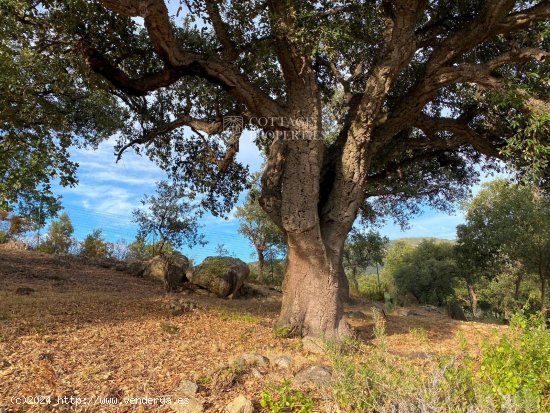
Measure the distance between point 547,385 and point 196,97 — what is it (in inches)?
392

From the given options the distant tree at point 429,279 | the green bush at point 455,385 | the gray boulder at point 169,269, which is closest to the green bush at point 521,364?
the green bush at point 455,385

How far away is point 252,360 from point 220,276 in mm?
9786

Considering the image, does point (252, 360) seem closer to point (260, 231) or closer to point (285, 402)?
point (285, 402)

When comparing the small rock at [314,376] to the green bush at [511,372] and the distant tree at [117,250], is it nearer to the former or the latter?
the green bush at [511,372]

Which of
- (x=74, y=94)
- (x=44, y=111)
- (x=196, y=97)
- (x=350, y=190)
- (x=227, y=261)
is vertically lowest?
(x=227, y=261)

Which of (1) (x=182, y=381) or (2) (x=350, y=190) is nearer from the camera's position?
(1) (x=182, y=381)

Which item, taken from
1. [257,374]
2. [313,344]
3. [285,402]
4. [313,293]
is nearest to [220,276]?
[313,293]

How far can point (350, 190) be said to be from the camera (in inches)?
313

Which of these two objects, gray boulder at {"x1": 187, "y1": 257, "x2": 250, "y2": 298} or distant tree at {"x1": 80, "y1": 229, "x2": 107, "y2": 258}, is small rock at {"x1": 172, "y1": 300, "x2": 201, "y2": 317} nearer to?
gray boulder at {"x1": 187, "y1": 257, "x2": 250, "y2": 298}

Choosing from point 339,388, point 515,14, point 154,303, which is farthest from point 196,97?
point 339,388

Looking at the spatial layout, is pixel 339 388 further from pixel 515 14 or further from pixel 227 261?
pixel 227 261

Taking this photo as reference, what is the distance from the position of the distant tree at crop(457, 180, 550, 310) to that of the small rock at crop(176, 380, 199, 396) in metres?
20.8

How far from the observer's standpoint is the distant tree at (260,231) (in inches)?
971

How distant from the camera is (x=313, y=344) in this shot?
6.93 m
